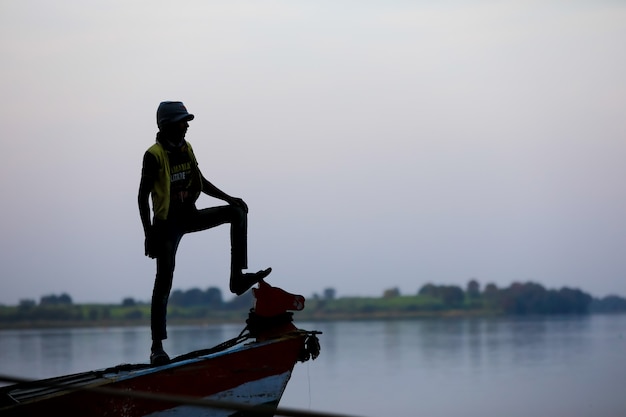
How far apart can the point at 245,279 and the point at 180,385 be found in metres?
1.22

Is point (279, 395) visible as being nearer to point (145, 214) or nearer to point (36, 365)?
point (145, 214)

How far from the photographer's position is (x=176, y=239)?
9.20 metres

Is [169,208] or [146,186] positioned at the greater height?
[146,186]

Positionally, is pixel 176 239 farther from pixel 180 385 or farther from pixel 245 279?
pixel 180 385

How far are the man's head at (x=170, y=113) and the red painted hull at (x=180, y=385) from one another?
1.90m

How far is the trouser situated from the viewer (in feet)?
30.0

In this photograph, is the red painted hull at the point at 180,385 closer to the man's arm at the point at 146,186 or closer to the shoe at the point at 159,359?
the shoe at the point at 159,359

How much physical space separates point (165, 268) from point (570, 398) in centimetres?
3010

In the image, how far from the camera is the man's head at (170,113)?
905cm

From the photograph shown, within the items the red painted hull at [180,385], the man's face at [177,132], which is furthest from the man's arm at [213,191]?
the red painted hull at [180,385]

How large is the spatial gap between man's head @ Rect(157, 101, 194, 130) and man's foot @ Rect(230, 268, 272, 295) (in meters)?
1.43

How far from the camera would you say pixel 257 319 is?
9367mm

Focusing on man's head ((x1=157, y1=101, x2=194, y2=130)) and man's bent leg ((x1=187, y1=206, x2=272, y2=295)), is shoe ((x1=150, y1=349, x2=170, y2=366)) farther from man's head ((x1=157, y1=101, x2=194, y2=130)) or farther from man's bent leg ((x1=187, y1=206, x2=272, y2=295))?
man's head ((x1=157, y1=101, x2=194, y2=130))

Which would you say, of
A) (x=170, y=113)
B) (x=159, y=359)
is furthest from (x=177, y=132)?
(x=159, y=359)
